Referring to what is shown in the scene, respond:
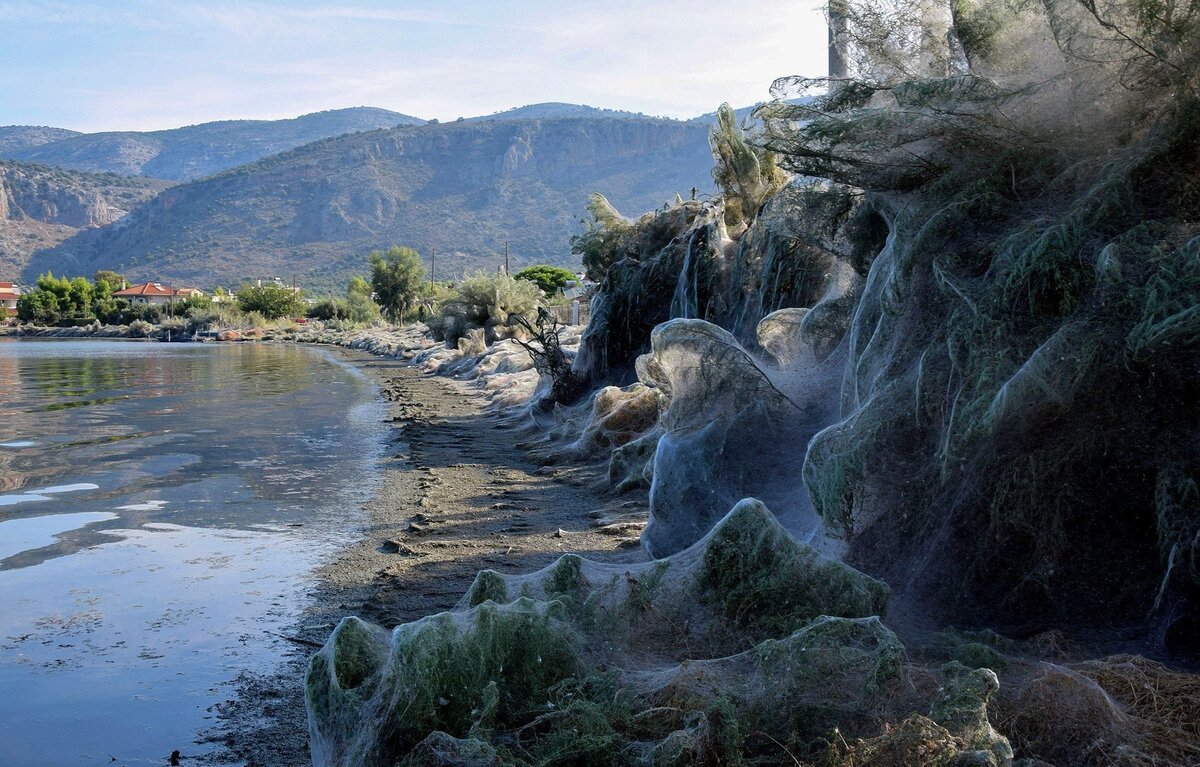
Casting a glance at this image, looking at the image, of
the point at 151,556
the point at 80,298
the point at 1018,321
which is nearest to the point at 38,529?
the point at 151,556

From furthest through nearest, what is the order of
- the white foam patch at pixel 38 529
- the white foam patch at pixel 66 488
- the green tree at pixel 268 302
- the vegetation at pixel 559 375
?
the green tree at pixel 268 302 → the vegetation at pixel 559 375 → the white foam patch at pixel 66 488 → the white foam patch at pixel 38 529

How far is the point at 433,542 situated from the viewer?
30.2 feet

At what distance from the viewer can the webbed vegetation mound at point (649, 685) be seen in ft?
12.3

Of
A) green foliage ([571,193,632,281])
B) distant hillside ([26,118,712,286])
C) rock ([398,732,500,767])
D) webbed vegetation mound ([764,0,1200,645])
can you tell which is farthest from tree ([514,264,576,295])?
distant hillside ([26,118,712,286])

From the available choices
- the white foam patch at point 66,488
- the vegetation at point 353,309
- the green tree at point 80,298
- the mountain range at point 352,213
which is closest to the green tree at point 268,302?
the vegetation at point 353,309

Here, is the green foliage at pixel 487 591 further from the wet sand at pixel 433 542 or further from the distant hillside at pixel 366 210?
the distant hillside at pixel 366 210

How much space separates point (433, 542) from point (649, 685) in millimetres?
5179

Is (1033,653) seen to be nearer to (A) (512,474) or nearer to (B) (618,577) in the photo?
(B) (618,577)

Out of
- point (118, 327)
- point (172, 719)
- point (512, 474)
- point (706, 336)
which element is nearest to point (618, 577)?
point (172, 719)

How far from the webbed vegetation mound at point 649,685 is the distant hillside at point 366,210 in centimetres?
13669

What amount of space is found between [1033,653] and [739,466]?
→ 116 inches

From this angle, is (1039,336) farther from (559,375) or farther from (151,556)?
(559,375)

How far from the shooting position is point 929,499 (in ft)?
18.4

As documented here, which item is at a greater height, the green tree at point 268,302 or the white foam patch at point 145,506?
the white foam patch at point 145,506
